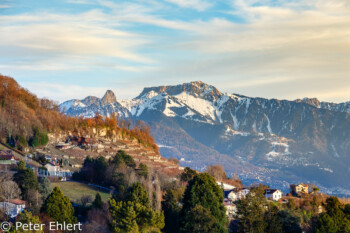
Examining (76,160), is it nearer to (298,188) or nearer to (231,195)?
(231,195)

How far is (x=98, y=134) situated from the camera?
391ft

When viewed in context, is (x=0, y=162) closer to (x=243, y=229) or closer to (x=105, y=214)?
(x=105, y=214)

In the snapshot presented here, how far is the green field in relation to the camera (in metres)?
63.3

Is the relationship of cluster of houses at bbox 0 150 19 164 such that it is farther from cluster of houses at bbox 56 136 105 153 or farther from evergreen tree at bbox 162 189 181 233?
evergreen tree at bbox 162 189 181 233

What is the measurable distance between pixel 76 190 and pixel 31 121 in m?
36.2

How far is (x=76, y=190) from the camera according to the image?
222ft

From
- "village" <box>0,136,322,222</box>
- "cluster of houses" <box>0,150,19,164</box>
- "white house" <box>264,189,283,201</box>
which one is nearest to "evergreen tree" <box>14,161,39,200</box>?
"village" <box>0,136,322,222</box>

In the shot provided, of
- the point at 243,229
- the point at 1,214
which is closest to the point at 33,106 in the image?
the point at 1,214

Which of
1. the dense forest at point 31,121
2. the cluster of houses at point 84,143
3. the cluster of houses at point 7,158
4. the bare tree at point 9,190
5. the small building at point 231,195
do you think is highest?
the dense forest at point 31,121

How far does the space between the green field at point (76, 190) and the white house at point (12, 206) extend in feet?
26.7

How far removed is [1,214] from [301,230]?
32.9m

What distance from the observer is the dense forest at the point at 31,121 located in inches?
3661

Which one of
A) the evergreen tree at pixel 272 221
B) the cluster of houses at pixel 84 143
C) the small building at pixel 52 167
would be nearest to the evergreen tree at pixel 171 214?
the evergreen tree at pixel 272 221

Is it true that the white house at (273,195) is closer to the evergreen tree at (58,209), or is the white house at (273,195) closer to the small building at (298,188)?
the small building at (298,188)
